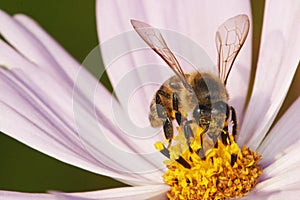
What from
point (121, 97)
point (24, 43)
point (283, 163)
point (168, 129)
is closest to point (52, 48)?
point (24, 43)

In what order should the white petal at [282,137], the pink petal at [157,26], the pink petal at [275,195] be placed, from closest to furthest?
the pink petal at [275,195] < the white petal at [282,137] < the pink petal at [157,26]

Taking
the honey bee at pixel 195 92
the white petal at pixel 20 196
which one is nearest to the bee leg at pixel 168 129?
the honey bee at pixel 195 92

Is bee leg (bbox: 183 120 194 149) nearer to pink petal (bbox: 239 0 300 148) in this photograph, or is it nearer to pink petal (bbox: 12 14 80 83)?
pink petal (bbox: 239 0 300 148)

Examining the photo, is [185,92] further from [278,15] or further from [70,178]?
[70,178]

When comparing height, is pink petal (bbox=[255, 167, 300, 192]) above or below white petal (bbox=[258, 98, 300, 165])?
below

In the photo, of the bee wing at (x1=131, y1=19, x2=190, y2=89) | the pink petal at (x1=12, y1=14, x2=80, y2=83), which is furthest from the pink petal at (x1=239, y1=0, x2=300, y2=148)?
the pink petal at (x1=12, y1=14, x2=80, y2=83)

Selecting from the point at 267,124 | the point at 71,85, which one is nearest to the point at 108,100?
the point at 71,85

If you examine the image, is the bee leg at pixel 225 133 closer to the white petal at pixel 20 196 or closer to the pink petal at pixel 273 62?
the pink petal at pixel 273 62

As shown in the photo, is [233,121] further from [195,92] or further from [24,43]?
[24,43]
